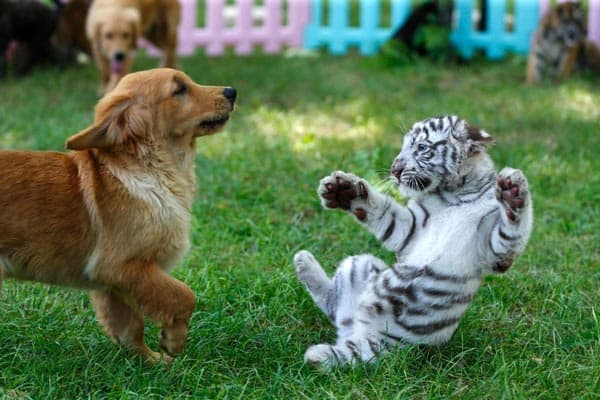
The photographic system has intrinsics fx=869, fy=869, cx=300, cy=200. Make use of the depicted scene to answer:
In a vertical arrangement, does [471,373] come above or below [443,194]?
below

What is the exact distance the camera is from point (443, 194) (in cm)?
398

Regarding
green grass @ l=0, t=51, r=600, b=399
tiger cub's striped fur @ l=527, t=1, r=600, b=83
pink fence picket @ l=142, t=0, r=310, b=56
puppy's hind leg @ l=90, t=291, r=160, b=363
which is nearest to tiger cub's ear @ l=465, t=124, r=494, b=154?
green grass @ l=0, t=51, r=600, b=399

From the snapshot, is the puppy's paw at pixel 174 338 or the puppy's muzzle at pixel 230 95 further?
the puppy's muzzle at pixel 230 95

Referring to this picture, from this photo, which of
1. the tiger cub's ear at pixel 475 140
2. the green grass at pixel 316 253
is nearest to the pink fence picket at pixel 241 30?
the green grass at pixel 316 253

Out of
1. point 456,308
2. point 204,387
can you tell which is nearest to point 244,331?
point 204,387

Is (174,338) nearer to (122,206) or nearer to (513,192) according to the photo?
(122,206)

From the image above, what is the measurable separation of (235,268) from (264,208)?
1032 mm

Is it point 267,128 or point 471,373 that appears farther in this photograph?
point 267,128

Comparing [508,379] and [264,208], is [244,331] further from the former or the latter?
[264,208]

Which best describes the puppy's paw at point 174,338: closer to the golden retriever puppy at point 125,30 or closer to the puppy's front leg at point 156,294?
the puppy's front leg at point 156,294

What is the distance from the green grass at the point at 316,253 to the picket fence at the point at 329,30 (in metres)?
1.17

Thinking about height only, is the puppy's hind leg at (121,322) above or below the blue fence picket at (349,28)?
below

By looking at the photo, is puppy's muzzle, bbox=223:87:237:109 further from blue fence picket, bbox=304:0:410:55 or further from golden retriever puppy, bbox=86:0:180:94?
blue fence picket, bbox=304:0:410:55

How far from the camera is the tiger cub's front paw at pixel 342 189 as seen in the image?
13.1 ft
